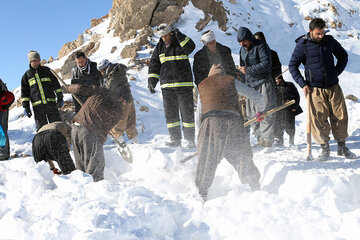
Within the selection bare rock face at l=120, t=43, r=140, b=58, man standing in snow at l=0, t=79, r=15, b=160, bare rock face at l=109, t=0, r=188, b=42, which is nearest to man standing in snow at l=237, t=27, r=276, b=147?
man standing in snow at l=0, t=79, r=15, b=160

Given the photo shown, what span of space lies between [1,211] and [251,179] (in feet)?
6.83

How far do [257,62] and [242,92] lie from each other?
5.36ft

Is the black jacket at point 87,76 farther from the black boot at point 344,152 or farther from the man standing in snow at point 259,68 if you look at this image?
the black boot at point 344,152

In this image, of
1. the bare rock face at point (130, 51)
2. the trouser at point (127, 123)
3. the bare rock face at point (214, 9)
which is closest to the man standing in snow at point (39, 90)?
the trouser at point (127, 123)

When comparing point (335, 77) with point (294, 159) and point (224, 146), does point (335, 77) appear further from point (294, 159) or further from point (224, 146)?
point (224, 146)

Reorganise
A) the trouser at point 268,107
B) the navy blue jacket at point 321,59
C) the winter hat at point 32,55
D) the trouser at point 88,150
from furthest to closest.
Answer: the winter hat at point 32,55
the trouser at point 268,107
the navy blue jacket at point 321,59
the trouser at point 88,150

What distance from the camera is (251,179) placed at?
2.93m

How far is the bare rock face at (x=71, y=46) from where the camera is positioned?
1954 centimetres

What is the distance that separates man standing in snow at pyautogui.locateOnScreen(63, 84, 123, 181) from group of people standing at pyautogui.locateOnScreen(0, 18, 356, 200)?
0.03ft

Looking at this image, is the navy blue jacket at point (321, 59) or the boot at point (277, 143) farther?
the boot at point (277, 143)

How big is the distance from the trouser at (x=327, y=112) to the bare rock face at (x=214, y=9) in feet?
45.9

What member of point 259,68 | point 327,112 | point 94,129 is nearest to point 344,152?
point 327,112

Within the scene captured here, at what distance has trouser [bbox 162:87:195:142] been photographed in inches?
181

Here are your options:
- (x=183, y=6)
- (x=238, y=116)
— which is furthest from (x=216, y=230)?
(x=183, y=6)
